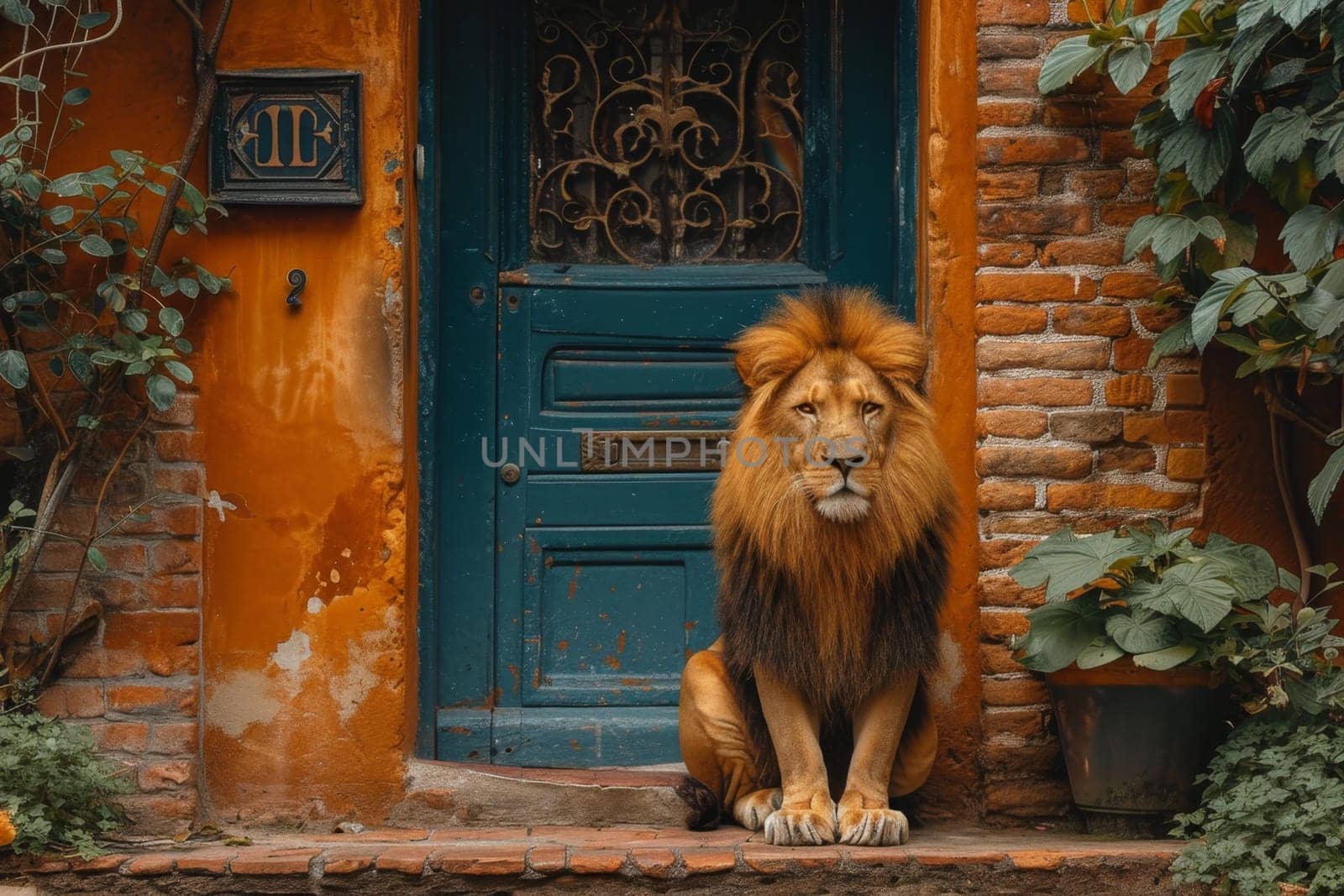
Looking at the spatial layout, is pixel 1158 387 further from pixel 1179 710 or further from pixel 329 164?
pixel 329 164

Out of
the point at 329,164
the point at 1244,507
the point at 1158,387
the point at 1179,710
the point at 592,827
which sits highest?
the point at 329,164

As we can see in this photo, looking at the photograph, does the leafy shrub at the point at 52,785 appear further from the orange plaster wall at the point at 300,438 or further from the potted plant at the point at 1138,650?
the potted plant at the point at 1138,650

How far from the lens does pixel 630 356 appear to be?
15.9 ft

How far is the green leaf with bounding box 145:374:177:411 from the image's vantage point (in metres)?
4.12

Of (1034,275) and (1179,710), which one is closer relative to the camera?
(1179,710)

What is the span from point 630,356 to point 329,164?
1.07 m

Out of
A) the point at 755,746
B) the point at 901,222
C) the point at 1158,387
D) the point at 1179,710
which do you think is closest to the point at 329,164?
the point at 901,222

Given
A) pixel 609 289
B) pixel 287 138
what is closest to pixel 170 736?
pixel 287 138

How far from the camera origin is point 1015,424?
14.3 ft

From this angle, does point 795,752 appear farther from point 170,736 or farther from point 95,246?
point 95,246

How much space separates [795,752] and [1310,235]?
5.89 ft

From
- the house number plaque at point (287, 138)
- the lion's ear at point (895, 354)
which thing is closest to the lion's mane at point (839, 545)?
the lion's ear at point (895, 354)

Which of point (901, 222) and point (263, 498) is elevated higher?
point (901, 222)

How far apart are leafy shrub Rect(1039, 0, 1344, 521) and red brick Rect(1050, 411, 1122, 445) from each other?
0.25m
